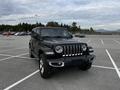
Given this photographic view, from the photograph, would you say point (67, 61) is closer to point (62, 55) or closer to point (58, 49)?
point (62, 55)

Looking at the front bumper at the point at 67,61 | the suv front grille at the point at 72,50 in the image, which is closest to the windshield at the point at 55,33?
the suv front grille at the point at 72,50

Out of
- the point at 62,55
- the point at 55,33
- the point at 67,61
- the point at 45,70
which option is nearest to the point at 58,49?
the point at 62,55

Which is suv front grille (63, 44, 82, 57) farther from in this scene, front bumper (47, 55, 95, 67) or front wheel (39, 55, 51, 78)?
front wheel (39, 55, 51, 78)

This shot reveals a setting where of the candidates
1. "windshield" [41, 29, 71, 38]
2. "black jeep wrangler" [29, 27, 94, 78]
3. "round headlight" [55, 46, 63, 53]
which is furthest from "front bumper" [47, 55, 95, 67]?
"windshield" [41, 29, 71, 38]

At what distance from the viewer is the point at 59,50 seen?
5.53 meters

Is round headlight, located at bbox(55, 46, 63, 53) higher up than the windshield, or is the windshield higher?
the windshield

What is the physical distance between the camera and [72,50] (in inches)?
224

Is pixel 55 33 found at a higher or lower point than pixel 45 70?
higher

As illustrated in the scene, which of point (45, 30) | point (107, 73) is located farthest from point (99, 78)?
point (45, 30)

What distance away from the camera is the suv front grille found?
560 centimetres

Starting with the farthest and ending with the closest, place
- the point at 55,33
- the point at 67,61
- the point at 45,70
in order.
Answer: the point at 55,33 < the point at 45,70 < the point at 67,61

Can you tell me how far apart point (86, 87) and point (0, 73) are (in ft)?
11.3

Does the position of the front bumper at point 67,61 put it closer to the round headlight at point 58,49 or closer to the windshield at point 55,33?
the round headlight at point 58,49

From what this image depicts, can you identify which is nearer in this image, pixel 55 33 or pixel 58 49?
pixel 58 49
